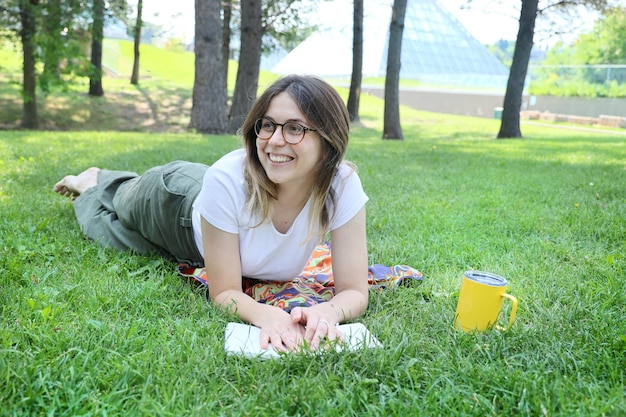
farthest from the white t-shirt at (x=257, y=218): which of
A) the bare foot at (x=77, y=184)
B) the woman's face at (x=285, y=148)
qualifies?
the bare foot at (x=77, y=184)

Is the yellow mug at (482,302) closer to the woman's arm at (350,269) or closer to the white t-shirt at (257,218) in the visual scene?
the woman's arm at (350,269)

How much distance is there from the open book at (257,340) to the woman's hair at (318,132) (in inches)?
18.5

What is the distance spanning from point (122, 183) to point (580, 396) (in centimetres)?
291

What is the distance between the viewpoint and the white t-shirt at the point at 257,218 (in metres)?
2.28

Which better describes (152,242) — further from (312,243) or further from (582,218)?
(582,218)

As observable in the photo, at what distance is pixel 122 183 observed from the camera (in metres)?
3.58

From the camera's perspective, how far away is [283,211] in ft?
7.94

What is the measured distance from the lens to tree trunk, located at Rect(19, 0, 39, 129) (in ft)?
38.1

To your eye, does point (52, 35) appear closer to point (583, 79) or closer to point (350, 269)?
point (350, 269)

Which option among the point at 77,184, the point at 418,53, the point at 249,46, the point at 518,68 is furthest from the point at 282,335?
the point at 418,53

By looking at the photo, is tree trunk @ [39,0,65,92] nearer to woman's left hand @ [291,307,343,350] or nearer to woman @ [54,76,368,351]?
woman @ [54,76,368,351]

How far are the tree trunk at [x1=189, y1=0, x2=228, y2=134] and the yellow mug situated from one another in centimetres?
959

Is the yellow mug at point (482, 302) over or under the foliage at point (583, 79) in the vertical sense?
under

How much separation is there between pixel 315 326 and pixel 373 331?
0.29 m
